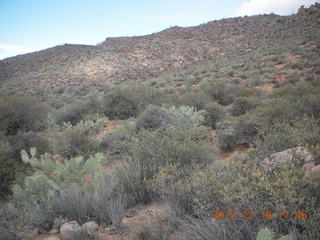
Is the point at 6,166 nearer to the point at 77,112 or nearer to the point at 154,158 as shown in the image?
the point at 154,158

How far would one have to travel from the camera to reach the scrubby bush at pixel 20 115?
9.21 metres

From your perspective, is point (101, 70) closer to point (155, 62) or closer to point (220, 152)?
point (155, 62)

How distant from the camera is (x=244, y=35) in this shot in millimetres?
33781

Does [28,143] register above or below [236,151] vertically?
above

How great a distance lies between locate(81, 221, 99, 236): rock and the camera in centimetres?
268

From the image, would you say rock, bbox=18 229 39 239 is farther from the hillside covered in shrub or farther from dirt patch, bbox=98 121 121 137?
dirt patch, bbox=98 121 121 137

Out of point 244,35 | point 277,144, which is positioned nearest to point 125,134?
point 277,144

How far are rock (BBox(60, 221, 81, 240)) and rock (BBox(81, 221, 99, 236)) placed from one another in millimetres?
58

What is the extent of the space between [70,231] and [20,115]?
29.0 ft

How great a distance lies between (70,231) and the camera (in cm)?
267

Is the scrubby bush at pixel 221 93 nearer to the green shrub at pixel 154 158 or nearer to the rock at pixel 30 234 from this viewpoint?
the green shrub at pixel 154 158

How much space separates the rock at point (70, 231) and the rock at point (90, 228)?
58 millimetres

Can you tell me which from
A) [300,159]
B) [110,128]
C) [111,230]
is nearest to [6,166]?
Result: [111,230]

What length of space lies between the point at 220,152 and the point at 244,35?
32.5m
